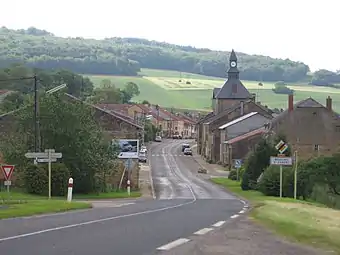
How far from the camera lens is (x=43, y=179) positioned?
44.8 metres

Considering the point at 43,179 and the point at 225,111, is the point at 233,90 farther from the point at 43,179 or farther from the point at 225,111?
the point at 43,179

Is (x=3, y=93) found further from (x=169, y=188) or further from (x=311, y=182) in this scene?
(x=311, y=182)

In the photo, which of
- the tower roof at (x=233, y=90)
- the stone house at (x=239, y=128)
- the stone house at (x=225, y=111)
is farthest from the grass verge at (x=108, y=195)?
the tower roof at (x=233, y=90)

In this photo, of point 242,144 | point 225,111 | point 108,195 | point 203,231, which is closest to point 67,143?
point 108,195

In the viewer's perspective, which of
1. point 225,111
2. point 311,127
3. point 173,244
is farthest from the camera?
point 225,111

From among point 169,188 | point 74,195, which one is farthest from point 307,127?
point 74,195

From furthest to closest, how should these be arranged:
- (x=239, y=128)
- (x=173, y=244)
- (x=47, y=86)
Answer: (x=239, y=128), (x=47, y=86), (x=173, y=244)

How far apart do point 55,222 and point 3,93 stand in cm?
9377

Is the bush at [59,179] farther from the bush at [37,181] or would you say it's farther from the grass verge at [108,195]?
the grass verge at [108,195]

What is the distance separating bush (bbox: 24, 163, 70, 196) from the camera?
4472cm

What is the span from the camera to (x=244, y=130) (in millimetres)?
103375

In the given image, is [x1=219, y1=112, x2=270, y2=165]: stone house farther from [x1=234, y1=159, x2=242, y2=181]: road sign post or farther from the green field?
the green field

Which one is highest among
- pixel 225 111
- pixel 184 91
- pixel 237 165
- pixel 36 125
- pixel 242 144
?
pixel 184 91

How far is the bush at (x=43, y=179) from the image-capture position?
44.7 meters
